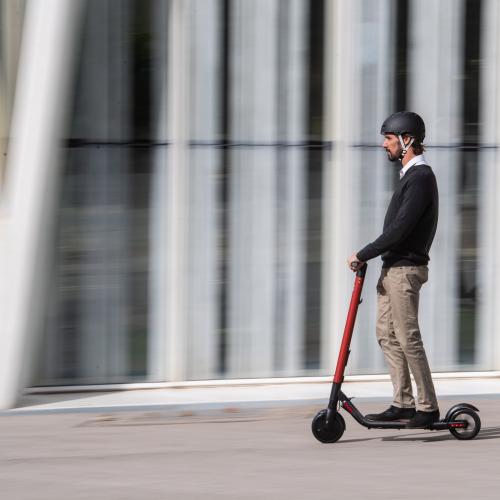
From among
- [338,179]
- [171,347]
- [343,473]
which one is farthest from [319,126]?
[343,473]

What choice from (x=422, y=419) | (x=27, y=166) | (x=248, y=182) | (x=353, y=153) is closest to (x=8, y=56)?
(x=27, y=166)

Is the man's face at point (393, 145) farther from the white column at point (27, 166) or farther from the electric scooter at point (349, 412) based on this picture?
the white column at point (27, 166)

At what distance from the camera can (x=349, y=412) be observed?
6773mm

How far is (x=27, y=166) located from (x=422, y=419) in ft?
10.6

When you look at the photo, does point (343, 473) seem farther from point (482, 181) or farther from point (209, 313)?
point (482, 181)

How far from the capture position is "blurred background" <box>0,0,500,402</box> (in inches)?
339

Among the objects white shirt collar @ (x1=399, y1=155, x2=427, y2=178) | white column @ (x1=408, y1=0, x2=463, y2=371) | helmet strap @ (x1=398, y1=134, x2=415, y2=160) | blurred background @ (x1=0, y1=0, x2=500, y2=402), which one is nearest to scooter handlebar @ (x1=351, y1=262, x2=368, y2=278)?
white shirt collar @ (x1=399, y1=155, x2=427, y2=178)

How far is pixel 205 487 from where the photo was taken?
5871mm

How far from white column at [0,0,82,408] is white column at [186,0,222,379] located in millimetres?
1173

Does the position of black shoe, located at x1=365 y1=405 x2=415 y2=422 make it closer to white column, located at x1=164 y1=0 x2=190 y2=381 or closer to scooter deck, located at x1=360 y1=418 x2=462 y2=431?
scooter deck, located at x1=360 y1=418 x2=462 y2=431

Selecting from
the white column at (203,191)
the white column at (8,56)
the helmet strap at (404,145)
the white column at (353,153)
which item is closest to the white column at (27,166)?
the white column at (8,56)

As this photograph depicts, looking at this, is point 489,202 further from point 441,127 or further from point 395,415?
point 395,415

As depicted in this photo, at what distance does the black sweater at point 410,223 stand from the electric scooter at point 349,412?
0.19 m

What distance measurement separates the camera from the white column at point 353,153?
8992mm
